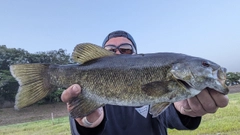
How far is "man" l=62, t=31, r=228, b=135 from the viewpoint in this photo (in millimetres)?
2100

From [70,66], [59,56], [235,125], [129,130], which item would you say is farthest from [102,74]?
[59,56]

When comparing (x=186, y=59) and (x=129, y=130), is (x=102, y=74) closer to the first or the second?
(x=186, y=59)

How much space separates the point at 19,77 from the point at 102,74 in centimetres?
85

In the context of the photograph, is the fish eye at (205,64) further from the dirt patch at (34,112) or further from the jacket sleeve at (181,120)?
the dirt patch at (34,112)

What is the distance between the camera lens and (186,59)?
204 cm

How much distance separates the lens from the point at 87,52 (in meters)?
2.27

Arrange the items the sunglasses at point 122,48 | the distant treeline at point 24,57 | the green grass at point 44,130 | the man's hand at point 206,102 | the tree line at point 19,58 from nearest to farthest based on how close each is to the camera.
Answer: the man's hand at point 206,102, the sunglasses at point 122,48, the green grass at point 44,130, the tree line at point 19,58, the distant treeline at point 24,57

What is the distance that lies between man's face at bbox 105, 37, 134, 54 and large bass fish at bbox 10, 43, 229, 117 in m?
1.41

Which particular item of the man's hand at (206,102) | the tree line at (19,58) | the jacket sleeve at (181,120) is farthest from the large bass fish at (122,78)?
the tree line at (19,58)

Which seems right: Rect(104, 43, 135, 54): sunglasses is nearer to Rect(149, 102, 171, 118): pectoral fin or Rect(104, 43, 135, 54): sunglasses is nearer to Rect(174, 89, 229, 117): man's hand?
Rect(174, 89, 229, 117): man's hand

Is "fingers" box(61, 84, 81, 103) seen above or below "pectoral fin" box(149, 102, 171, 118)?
above

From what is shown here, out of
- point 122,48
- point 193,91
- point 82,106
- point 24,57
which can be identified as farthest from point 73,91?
point 24,57

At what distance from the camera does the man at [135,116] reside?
2.10 m

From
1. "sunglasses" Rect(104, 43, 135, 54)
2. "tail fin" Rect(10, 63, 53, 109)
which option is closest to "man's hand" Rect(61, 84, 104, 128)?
"tail fin" Rect(10, 63, 53, 109)
